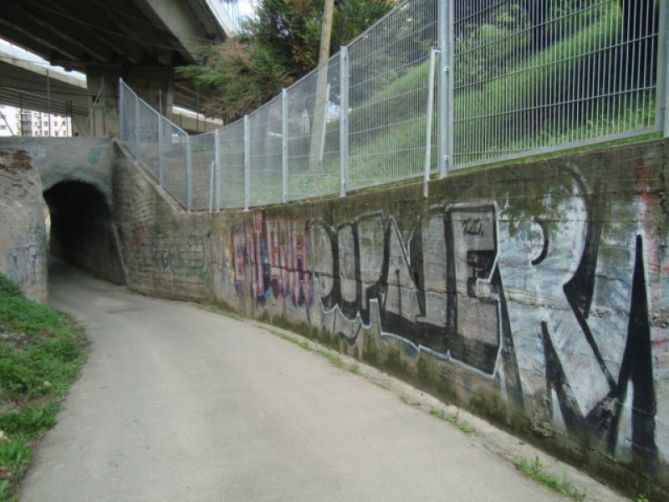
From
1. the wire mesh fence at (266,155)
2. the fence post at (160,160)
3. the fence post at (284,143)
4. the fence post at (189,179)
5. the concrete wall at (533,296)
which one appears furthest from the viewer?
the fence post at (160,160)

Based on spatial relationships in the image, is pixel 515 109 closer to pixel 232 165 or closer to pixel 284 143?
pixel 284 143

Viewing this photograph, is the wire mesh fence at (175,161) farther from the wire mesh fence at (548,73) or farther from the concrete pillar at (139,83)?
the wire mesh fence at (548,73)

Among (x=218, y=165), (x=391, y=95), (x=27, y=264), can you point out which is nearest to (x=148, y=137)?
(x=218, y=165)

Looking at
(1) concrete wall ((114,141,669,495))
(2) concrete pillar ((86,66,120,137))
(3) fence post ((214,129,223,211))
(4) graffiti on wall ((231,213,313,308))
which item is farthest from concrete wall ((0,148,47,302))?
(2) concrete pillar ((86,66,120,137))

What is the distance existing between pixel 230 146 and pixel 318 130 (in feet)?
16.8

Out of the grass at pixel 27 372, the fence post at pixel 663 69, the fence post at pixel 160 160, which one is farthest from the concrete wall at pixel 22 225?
the fence post at pixel 663 69

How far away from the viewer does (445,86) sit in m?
6.00

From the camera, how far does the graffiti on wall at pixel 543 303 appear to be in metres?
3.59

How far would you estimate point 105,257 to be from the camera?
22.3 metres

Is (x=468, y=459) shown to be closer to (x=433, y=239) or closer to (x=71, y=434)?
(x=433, y=239)

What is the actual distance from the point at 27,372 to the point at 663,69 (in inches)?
Answer: 282

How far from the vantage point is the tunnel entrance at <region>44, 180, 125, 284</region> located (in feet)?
70.0

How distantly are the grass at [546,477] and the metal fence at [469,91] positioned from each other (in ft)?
8.11

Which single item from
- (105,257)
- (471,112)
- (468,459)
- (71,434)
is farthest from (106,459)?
(105,257)
